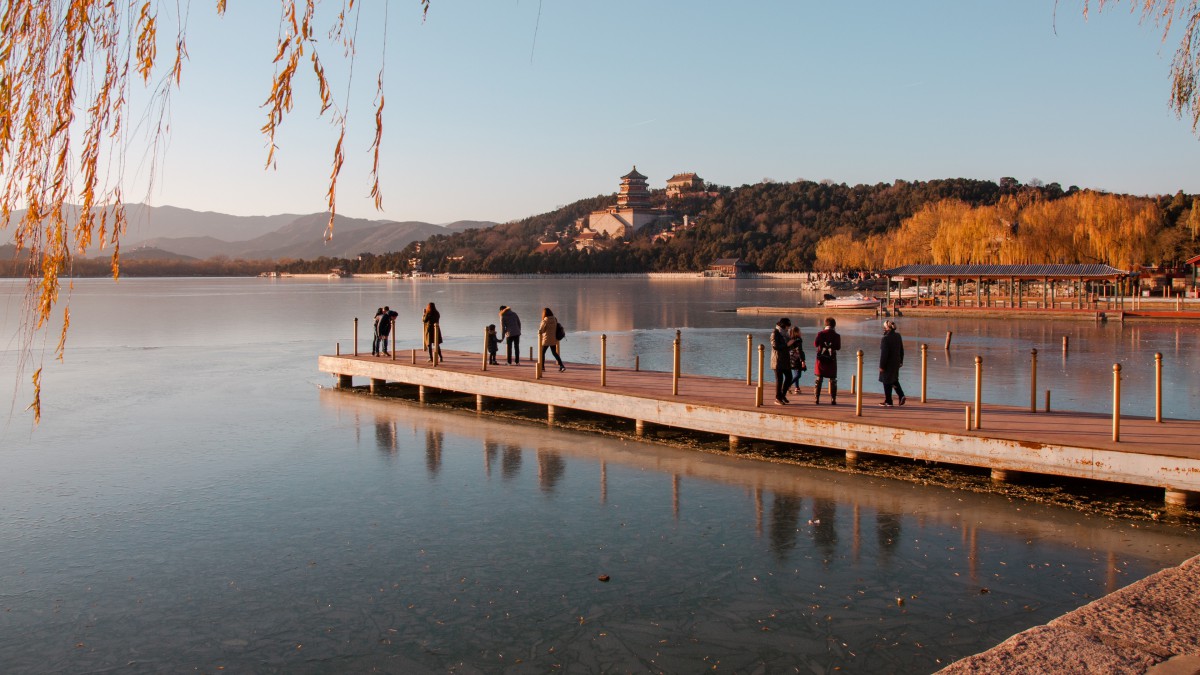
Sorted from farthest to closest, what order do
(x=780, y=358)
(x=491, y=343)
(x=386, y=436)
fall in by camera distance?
(x=491, y=343) → (x=386, y=436) → (x=780, y=358)

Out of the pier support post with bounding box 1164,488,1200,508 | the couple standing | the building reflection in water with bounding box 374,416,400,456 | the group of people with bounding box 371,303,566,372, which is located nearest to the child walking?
the group of people with bounding box 371,303,566,372

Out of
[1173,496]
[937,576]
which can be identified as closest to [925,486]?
[1173,496]

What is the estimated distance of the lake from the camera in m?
7.84

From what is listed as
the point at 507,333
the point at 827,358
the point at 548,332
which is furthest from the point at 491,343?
the point at 827,358

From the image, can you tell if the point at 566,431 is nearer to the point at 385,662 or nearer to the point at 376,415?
the point at 376,415

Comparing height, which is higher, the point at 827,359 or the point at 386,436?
the point at 827,359

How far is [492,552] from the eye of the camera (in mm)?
10258

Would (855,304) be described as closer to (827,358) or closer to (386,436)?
(827,358)

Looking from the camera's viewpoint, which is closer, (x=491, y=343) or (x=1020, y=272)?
(x=491, y=343)

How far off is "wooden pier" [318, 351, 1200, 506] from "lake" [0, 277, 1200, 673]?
533 mm

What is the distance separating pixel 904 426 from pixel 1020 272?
45346mm

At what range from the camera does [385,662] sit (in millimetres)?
7531

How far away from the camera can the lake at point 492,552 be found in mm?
7836

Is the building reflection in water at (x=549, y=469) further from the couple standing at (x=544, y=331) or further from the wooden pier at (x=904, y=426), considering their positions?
the couple standing at (x=544, y=331)
